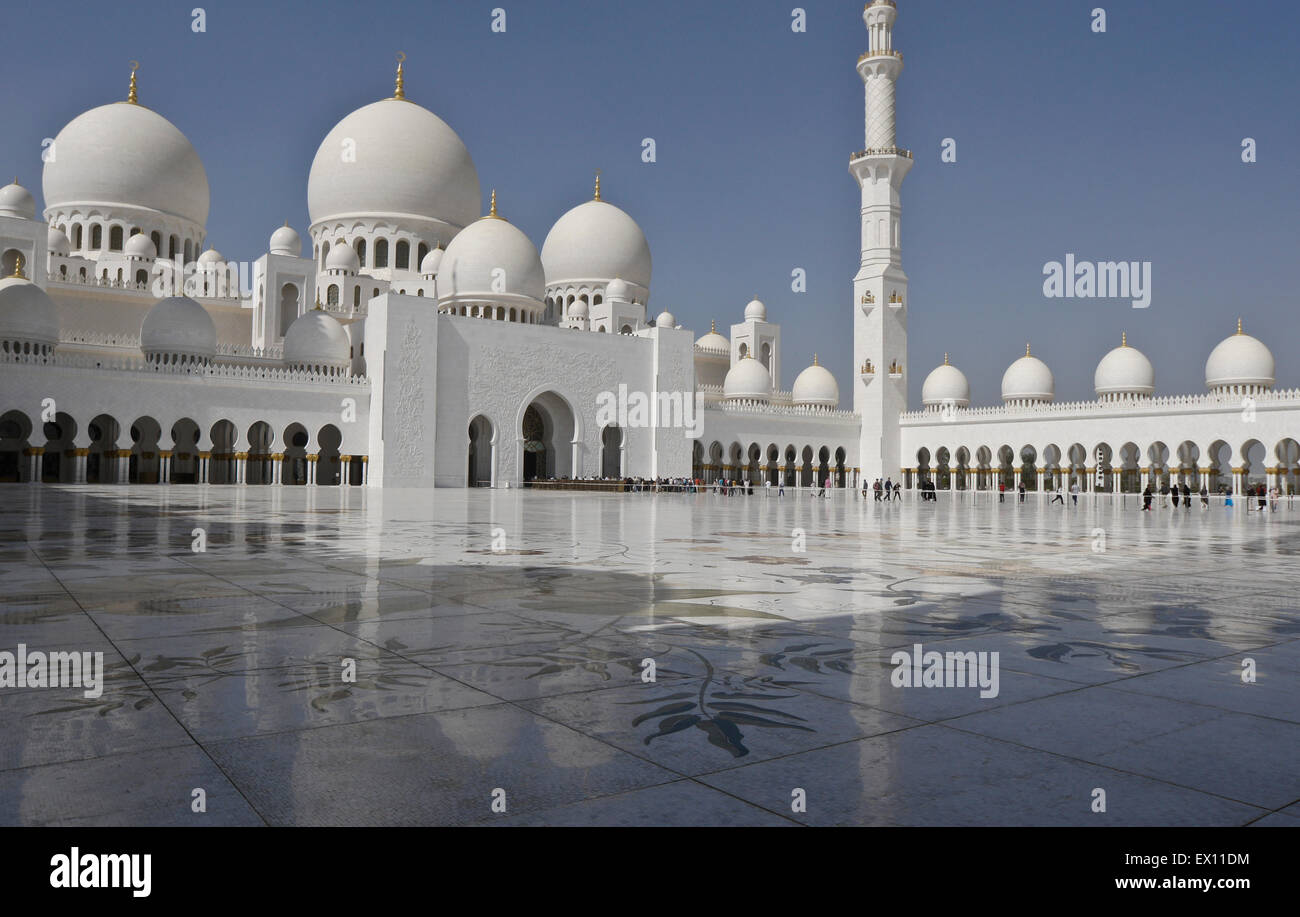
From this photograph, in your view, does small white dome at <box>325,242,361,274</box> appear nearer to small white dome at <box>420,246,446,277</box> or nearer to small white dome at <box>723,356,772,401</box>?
small white dome at <box>420,246,446,277</box>

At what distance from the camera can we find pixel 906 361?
3488 centimetres

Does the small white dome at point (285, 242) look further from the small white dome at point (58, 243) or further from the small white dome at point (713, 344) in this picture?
the small white dome at point (713, 344)

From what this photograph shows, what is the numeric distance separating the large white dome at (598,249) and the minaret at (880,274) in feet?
26.2

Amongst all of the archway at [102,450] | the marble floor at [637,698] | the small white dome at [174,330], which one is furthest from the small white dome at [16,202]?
the marble floor at [637,698]

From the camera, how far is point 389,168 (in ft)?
101

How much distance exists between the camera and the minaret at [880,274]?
103ft

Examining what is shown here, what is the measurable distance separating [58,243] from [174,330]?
689 centimetres

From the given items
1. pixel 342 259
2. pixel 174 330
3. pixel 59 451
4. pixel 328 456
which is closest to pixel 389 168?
pixel 342 259

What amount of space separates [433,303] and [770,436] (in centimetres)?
1393

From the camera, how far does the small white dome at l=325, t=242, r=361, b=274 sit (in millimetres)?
29672

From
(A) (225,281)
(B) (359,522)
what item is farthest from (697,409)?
(B) (359,522)

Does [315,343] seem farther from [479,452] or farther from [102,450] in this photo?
[102,450]
